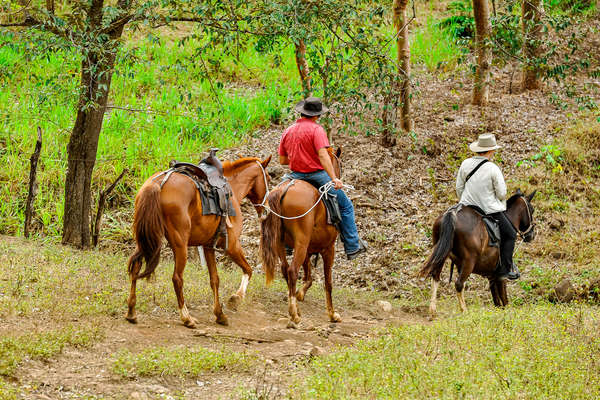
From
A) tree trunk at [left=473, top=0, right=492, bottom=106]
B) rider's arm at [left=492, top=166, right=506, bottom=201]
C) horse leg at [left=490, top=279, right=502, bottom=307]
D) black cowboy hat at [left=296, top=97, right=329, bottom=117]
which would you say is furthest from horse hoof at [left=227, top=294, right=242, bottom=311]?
tree trunk at [left=473, top=0, right=492, bottom=106]

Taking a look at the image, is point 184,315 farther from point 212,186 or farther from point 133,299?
point 212,186

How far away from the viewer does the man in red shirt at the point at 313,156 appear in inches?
362

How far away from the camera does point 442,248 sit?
985 cm

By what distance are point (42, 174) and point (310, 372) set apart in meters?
10.6

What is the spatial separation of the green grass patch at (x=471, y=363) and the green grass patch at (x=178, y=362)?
795 mm

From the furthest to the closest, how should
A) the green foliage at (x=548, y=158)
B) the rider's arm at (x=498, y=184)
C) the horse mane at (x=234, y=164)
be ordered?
the green foliage at (x=548, y=158) < the rider's arm at (x=498, y=184) < the horse mane at (x=234, y=164)

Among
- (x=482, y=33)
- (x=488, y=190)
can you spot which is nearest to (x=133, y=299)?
(x=488, y=190)

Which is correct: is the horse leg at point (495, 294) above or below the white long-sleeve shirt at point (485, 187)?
below

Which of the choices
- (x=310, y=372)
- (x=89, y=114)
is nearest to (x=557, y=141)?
(x=89, y=114)

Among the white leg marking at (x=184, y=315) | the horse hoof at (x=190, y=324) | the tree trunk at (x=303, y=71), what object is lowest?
the horse hoof at (x=190, y=324)

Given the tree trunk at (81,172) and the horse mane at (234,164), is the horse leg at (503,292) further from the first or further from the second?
the tree trunk at (81,172)

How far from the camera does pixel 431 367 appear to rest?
241 inches

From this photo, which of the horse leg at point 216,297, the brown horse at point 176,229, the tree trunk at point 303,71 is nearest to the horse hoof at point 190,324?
the brown horse at point 176,229

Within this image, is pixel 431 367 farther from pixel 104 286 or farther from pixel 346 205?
pixel 104 286
